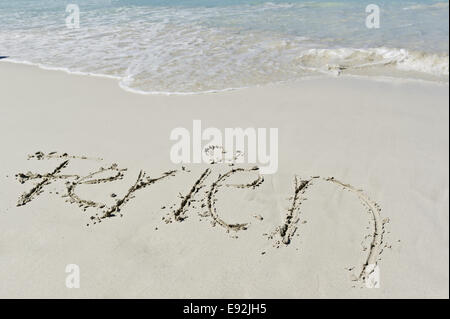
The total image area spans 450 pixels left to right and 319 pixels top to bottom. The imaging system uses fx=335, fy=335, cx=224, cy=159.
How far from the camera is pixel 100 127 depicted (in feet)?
15.4

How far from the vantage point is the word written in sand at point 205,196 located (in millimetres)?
2869

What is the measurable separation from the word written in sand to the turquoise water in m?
2.12

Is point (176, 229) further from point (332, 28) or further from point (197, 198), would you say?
point (332, 28)

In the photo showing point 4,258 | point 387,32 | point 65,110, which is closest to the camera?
point 4,258

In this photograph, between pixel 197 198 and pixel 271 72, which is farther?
pixel 271 72

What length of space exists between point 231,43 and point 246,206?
20.9 feet

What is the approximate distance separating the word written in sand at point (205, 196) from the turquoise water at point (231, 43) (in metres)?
2.12

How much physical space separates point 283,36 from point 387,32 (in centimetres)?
253

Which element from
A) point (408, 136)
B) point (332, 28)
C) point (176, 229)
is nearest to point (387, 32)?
point (332, 28)

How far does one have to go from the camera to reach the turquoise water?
627 centimetres
